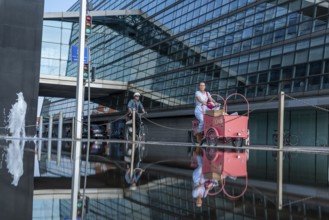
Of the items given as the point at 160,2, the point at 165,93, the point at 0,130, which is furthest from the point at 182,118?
the point at 0,130

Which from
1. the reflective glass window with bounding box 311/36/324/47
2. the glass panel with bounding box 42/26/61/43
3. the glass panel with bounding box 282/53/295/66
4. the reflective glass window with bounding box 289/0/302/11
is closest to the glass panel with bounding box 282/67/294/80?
the glass panel with bounding box 282/53/295/66

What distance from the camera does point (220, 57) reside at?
3441 centimetres

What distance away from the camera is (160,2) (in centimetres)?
4631

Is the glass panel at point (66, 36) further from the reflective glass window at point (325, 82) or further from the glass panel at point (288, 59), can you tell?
the reflective glass window at point (325, 82)

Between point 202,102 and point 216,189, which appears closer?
point 216,189

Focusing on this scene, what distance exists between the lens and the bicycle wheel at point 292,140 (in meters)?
26.6

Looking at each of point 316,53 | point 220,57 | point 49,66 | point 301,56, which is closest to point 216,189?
point 316,53

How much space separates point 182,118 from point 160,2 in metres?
14.9

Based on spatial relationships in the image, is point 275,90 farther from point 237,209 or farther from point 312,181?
point 237,209

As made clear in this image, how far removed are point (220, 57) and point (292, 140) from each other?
1016 cm

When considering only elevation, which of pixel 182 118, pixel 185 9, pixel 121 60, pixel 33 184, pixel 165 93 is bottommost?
pixel 33 184

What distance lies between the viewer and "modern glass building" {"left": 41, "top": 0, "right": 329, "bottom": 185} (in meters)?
26.0

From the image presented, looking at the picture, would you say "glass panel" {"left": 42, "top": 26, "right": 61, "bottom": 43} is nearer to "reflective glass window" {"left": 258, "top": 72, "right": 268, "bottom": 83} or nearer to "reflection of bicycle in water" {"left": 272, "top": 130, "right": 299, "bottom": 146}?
"reflective glass window" {"left": 258, "top": 72, "right": 268, "bottom": 83}

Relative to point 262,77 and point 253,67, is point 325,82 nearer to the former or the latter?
point 262,77
